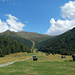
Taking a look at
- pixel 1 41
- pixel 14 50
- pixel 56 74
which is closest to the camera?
pixel 56 74

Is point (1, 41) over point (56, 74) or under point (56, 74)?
over

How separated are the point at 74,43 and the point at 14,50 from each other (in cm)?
12213

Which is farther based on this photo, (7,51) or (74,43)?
(74,43)

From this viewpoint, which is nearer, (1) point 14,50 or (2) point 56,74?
(2) point 56,74

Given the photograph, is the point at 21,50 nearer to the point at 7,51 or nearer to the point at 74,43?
the point at 7,51

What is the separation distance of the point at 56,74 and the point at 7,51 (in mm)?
148095

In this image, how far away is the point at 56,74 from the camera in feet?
54.9

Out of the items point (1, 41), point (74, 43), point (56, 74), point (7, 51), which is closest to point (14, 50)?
point (7, 51)

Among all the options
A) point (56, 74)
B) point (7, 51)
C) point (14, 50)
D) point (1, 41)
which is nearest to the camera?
point (56, 74)

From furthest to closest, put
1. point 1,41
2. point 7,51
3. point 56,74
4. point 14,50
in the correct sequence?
1. point 1,41
2. point 14,50
3. point 7,51
4. point 56,74

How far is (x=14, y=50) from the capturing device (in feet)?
557

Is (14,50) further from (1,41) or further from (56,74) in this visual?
(56,74)

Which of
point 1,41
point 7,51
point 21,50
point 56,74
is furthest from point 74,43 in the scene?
point 56,74

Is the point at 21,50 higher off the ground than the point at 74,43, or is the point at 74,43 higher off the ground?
the point at 74,43
